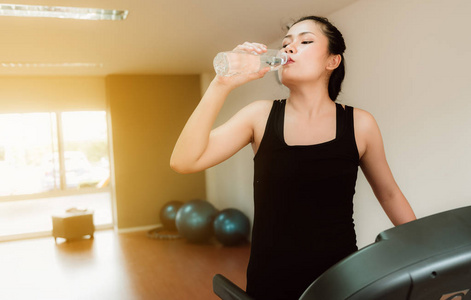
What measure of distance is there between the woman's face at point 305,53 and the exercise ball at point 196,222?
13.5 ft

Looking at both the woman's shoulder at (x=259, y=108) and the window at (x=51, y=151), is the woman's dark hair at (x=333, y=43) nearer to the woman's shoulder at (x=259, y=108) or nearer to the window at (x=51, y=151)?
the woman's shoulder at (x=259, y=108)

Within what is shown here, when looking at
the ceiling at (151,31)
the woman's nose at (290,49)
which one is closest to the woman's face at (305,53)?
the woman's nose at (290,49)

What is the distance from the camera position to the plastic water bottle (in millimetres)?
911

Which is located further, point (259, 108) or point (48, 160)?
point (48, 160)

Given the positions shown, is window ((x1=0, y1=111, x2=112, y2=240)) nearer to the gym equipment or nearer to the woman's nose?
the woman's nose

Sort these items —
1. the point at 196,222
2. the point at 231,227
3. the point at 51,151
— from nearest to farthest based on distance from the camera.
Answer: the point at 231,227, the point at 196,222, the point at 51,151

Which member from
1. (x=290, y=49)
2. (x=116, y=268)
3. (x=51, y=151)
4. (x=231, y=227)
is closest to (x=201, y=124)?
(x=290, y=49)

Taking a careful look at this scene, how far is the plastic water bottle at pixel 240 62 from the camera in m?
0.91

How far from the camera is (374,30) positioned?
2.74 metres

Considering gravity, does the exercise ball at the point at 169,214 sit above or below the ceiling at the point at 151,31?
below

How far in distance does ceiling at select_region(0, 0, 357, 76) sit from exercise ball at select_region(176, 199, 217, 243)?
1.84m

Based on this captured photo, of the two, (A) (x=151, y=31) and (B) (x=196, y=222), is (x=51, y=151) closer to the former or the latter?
(B) (x=196, y=222)

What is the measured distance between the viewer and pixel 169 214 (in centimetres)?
562

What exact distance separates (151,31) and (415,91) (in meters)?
2.16
